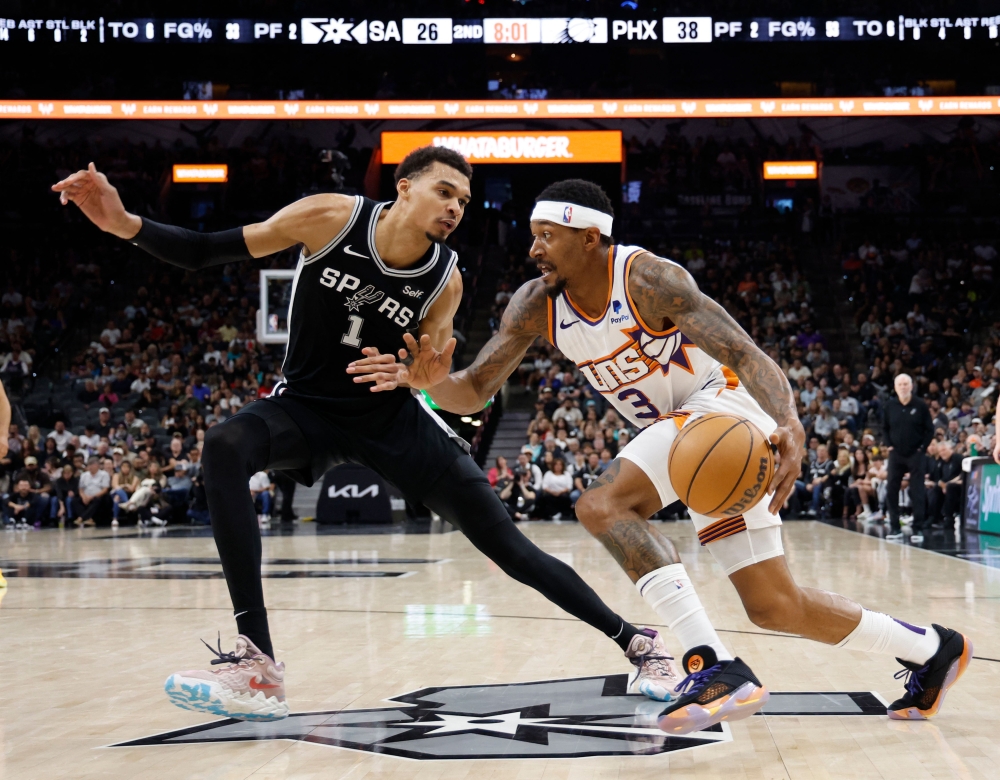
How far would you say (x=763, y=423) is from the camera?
384 centimetres

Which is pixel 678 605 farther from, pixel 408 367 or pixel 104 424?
pixel 104 424

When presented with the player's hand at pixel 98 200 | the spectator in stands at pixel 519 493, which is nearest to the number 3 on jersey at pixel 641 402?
the player's hand at pixel 98 200

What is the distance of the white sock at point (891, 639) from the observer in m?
3.52

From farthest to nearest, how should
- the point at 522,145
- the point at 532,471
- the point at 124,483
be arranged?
the point at 522,145, the point at 124,483, the point at 532,471

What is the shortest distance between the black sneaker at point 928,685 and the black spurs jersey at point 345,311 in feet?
6.87

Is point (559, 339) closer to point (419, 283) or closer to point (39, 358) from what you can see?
point (419, 283)

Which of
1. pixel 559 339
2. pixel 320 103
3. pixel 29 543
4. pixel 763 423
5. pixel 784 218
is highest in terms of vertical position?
pixel 320 103

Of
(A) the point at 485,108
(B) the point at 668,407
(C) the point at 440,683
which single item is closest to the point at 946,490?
(B) the point at 668,407

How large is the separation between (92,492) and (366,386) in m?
13.4

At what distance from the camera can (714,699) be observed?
3.09 meters

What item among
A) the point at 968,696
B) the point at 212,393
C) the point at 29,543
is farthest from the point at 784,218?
the point at 968,696

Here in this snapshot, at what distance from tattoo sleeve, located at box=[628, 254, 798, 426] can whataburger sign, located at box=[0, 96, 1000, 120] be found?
18371 mm

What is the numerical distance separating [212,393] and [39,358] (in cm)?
468

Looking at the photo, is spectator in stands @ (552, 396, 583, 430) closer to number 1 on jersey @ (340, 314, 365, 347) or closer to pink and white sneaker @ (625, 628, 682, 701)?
pink and white sneaker @ (625, 628, 682, 701)
